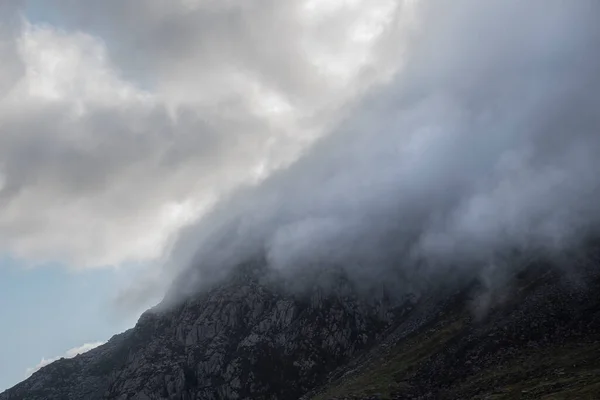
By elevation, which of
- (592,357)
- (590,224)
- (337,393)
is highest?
(590,224)

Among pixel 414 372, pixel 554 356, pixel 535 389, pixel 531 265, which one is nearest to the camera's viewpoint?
pixel 535 389

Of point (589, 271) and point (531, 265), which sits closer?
point (589, 271)

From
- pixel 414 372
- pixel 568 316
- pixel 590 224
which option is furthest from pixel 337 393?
pixel 590 224

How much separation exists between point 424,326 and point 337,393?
4678 cm

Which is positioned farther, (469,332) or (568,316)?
(469,332)

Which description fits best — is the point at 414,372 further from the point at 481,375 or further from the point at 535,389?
the point at 535,389

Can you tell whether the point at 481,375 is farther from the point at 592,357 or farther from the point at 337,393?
the point at 337,393

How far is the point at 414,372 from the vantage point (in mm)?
162500

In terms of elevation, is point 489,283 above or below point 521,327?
above

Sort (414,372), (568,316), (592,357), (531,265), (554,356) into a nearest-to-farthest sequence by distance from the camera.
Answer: (592,357) < (554,356) < (568,316) < (414,372) < (531,265)

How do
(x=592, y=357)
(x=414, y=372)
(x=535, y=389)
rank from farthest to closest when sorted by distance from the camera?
(x=414, y=372), (x=592, y=357), (x=535, y=389)

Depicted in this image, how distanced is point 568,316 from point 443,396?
140 ft

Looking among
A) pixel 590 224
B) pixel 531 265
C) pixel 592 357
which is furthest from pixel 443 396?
pixel 590 224

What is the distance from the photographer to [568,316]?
148 metres
